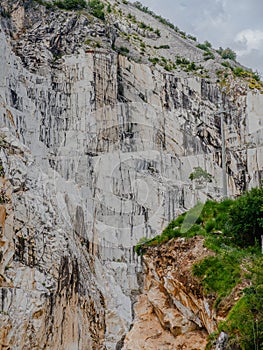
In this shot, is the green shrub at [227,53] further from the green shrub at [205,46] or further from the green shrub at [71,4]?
the green shrub at [71,4]

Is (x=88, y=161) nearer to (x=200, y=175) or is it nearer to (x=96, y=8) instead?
(x=200, y=175)

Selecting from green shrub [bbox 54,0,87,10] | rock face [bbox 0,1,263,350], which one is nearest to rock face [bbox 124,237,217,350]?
rock face [bbox 0,1,263,350]

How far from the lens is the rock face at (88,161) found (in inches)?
928

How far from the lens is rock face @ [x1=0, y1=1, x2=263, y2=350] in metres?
23.6

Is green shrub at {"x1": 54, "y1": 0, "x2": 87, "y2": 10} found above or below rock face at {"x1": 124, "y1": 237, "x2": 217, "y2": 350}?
above

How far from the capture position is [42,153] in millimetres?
27766

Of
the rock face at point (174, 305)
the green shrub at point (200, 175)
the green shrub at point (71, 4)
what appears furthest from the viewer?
the green shrub at point (71, 4)

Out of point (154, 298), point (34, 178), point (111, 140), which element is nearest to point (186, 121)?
point (111, 140)

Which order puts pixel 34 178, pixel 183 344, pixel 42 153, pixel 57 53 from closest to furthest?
pixel 183 344
pixel 34 178
pixel 42 153
pixel 57 53

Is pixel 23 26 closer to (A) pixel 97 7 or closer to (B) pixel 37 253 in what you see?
(A) pixel 97 7

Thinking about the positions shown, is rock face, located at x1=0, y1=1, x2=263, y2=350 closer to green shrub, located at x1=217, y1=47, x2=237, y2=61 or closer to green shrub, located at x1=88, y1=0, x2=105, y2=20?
green shrub, located at x1=88, y1=0, x2=105, y2=20

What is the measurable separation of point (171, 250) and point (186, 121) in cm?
2496

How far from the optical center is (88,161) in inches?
1125

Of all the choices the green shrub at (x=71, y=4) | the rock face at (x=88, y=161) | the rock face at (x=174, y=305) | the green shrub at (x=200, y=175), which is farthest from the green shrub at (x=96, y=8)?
the rock face at (x=174, y=305)
